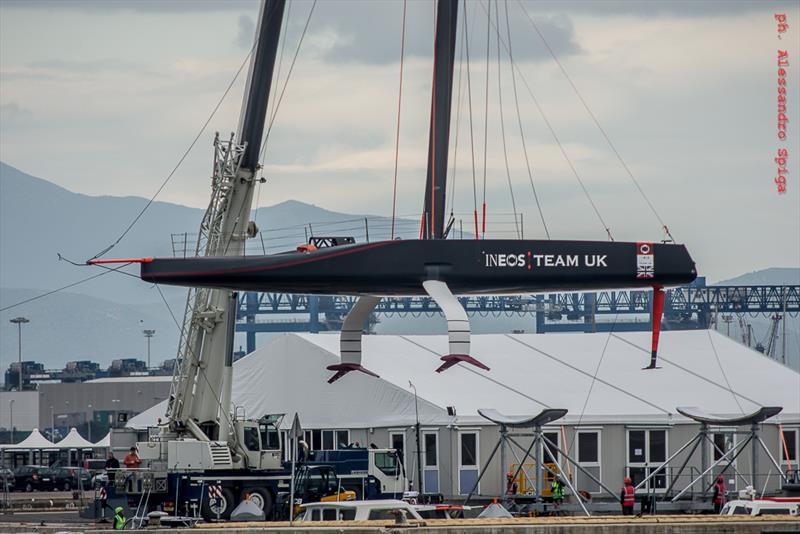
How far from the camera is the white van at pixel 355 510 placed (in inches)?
1157

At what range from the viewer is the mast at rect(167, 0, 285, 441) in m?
36.8

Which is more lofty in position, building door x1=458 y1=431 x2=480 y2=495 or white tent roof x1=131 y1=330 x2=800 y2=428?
white tent roof x1=131 y1=330 x2=800 y2=428

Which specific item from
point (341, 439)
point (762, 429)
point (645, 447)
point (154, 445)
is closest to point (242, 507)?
point (154, 445)

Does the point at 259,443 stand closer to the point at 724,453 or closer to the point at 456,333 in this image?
the point at 456,333

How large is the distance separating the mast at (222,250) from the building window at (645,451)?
15.7m

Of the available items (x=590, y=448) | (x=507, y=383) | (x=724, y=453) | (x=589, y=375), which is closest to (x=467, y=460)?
(x=507, y=383)

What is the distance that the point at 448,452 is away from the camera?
49375mm

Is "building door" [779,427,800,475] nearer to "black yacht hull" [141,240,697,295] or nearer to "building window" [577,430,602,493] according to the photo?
"building window" [577,430,602,493]

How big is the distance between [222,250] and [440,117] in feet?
21.8

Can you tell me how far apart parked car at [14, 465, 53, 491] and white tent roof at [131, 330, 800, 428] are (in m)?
15.7

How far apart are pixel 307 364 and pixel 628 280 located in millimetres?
20567

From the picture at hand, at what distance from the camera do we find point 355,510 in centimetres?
3027

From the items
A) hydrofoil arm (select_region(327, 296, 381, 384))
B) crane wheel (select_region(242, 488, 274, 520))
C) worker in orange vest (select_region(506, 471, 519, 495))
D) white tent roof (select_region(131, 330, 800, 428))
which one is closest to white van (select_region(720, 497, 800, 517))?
hydrofoil arm (select_region(327, 296, 381, 384))

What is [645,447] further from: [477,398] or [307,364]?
[307,364]
